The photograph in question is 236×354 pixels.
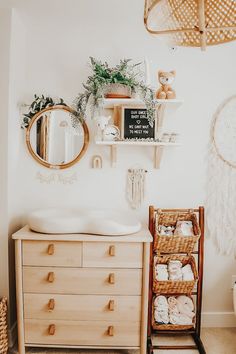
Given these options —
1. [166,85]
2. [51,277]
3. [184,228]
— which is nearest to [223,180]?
[184,228]

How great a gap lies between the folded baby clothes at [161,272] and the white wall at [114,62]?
0.41m

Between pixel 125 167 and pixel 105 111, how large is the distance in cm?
48

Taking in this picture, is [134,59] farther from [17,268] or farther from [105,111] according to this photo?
[17,268]

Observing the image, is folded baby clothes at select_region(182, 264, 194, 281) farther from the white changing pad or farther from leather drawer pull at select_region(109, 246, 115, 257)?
leather drawer pull at select_region(109, 246, 115, 257)

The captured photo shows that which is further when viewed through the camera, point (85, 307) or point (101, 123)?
point (101, 123)

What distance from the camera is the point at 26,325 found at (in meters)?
2.27

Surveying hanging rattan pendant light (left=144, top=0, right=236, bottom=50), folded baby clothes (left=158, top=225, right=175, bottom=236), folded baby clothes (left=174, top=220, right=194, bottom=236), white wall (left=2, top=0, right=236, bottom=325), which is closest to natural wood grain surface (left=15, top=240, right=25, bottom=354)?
white wall (left=2, top=0, right=236, bottom=325)

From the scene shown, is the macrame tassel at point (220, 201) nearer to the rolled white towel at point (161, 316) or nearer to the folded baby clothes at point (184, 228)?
the folded baby clothes at point (184, 228)

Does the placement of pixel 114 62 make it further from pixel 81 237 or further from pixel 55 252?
pixel 55 252

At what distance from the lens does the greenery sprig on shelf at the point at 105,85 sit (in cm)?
237

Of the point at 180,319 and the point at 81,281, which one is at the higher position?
the point at 81,281

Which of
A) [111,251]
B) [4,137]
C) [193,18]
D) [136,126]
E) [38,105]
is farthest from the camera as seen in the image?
[38,105]

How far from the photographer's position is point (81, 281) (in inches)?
88.2

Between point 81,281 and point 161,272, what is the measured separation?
624 millimetres
